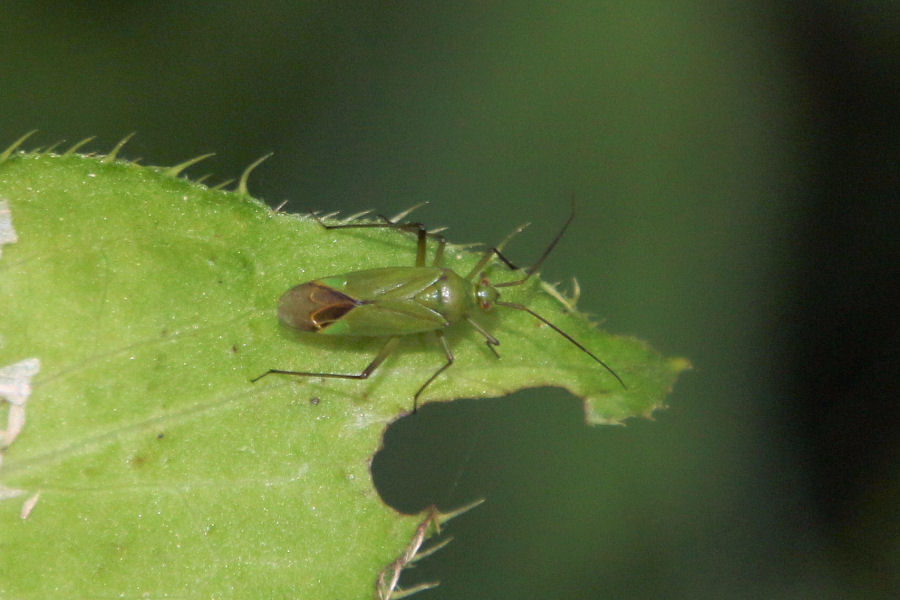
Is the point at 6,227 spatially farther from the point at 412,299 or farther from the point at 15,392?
the point at 412,299

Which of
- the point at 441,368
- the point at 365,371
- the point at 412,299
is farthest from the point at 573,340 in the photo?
the point at 365,371

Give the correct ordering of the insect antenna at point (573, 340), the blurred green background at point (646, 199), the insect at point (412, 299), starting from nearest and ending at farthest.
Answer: the insect antenna at point (573, 340) → the insect at point (412, 299) → the blurred green background at point (646, 199)

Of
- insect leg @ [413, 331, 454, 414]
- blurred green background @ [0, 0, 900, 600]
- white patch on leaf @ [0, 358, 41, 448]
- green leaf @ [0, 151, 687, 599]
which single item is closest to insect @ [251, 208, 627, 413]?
insect leg @ [413, 331, 454, 414]

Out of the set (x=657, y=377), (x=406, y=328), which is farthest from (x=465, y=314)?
(x=657, y=377)

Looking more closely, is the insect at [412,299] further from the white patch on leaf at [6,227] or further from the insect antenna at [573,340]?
the white patch on leaf at [6,227]

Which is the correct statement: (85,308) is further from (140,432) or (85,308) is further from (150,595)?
(150,595)

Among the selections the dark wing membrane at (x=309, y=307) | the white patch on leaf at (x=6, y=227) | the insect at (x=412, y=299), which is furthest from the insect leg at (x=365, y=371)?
the white patch on leaf at (x=6, y=227)
